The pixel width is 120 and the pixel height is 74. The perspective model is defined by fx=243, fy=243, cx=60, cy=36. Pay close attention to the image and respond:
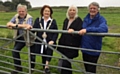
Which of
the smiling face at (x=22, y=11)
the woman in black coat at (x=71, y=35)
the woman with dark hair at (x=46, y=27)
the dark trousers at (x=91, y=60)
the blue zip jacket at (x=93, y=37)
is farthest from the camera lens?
the smiling face at (x=22, y=11)

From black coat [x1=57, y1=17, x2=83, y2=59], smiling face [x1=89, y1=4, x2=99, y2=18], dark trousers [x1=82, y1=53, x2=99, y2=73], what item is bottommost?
dark trousers [x1=82, y1=53, x2=99, y2=73]

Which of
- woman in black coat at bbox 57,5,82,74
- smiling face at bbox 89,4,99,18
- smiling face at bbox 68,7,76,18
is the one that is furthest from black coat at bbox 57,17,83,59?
smiling face at bbox 89,4,99,18

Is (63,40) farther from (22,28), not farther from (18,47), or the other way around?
(18,47)

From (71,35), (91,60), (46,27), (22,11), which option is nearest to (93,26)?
(71,35)

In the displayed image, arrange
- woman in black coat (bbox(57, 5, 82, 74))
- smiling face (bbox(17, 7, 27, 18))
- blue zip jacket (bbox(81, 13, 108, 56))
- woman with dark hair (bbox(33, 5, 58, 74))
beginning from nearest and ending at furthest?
blue zip jacket (bbox(81, 13, 108, 56))
woman in black coat (bbox(57, 5, 82, 74))
woman with dark hair (bbox(33, 5, 58, 74))
smiling face (bbox(17, 7, 27, 18))

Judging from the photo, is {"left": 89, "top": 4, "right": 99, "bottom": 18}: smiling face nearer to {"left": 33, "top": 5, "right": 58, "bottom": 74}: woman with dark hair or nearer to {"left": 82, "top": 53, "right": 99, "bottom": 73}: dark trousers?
{"left": 82, "top": 53, "right": 99, "bottom": 73}: dark trousers

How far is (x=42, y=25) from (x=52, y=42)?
0.48 metres

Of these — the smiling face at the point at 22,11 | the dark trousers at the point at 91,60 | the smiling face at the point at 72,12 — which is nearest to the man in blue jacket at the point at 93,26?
the dark trousers at the point at 91,60

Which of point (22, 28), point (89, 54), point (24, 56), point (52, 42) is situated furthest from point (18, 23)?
point (24, 56)

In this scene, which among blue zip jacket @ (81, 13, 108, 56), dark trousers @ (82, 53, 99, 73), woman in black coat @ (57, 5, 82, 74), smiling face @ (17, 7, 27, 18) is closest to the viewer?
blue zip jacket @ (81, 13, 108, 56)

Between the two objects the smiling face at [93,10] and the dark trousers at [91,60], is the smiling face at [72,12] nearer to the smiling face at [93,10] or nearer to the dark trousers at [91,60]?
the smiling face at [93,10]

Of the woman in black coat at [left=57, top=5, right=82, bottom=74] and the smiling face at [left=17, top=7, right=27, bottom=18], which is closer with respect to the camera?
the woman in black coat at [left=57, top=5, right=82, bottom=74]

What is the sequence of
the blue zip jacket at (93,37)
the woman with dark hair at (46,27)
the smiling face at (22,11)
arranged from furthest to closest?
1. the smiling face at (22,11)
2. the woman with dark hair at (46,27)
3. the blue zip jacket at (93,37)

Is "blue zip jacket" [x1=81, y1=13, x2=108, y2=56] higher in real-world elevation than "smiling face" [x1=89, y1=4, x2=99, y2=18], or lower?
lower
